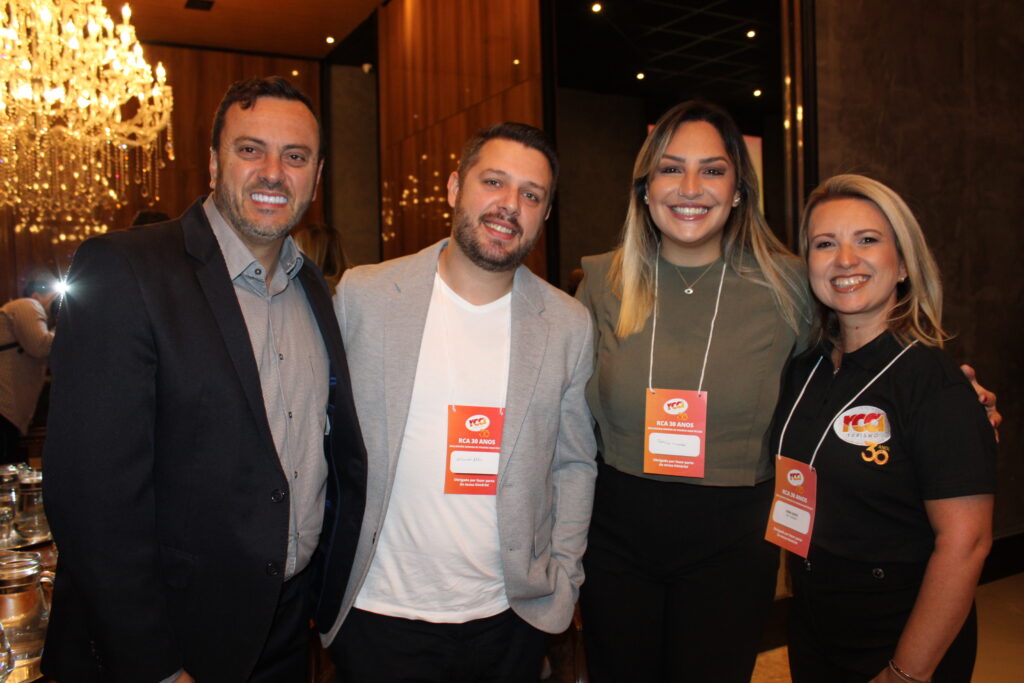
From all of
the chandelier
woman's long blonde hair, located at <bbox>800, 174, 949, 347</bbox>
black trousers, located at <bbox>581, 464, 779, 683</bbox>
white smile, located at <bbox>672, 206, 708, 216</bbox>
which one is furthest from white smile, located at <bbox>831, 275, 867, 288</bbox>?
the chandelier

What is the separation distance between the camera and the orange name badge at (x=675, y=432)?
1.77 m

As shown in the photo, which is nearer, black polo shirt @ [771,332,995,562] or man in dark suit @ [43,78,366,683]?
man in dark suit @ [43,78,366,683]

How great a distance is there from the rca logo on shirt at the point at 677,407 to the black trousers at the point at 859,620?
0.42m

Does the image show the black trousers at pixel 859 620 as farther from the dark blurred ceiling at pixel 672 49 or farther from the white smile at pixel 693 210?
the dark blurred ceiling at pixel 672 49

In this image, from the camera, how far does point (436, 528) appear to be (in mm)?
1639

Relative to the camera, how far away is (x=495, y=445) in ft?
5.46

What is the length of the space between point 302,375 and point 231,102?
636 mm

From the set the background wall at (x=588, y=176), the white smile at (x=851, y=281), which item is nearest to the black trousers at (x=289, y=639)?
the white smile at (x=851, y=281)

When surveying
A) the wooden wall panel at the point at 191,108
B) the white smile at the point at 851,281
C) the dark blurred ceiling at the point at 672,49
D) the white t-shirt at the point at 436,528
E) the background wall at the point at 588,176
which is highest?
the wooden wall panel at the point at 191,108

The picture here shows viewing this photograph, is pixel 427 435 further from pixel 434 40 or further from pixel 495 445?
pixel 434 40

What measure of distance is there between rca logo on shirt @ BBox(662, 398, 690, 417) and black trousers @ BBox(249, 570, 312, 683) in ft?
3.03

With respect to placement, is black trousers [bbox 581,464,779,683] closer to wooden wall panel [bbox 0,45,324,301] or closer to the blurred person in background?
the blurred person in background

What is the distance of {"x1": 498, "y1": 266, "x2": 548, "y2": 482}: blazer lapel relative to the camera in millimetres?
1663

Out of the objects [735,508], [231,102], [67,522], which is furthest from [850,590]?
[231,102]
